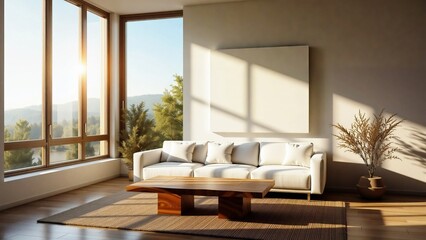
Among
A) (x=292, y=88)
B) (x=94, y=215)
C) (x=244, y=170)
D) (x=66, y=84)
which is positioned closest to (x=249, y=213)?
(x=244, y=170)

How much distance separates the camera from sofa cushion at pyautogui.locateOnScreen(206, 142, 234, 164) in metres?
6.61

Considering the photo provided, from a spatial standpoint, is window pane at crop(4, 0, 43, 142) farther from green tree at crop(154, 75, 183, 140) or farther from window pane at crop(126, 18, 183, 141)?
green tree at crop(154, 75, 183, 140)

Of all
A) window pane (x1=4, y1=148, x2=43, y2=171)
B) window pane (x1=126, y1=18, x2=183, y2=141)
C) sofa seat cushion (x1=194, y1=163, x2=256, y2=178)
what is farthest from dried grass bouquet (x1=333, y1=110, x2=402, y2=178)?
window pane (x1=4, y1=148, x2=43, y2=171)

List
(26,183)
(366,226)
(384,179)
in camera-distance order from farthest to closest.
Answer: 1. (384,179)
2. (26,183)
3. (366,226)

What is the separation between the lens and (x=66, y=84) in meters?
6.94

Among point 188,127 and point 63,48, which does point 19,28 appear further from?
point 188,127

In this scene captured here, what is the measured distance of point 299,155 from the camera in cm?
625

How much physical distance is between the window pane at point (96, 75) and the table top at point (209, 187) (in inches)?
115

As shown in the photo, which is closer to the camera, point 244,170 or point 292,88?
point 244,170

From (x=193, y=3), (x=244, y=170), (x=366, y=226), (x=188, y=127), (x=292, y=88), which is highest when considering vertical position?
(x=193, y=3)

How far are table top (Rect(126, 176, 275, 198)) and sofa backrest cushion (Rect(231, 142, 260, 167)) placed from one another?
131 centimetres

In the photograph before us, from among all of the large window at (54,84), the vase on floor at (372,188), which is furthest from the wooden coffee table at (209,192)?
the large window at (54,84)

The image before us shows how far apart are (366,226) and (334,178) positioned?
2171 millimetres

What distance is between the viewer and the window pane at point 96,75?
7637 millimetres
